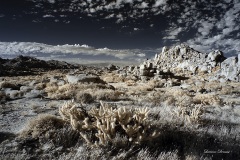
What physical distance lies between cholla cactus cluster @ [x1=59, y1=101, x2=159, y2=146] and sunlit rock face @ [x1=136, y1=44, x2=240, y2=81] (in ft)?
110

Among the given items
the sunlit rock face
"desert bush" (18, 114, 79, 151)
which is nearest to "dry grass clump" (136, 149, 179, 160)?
"desert bush" (18, 114, 79, 151)

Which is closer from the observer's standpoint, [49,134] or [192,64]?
[49,134]

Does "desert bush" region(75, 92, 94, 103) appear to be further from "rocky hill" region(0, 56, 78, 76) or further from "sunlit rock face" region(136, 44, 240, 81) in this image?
"rocky hill" region(0, 56, 78, 76)

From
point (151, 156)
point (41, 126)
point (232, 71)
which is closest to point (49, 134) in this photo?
point (41, 126)

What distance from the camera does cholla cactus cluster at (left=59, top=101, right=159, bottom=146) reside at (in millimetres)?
5793

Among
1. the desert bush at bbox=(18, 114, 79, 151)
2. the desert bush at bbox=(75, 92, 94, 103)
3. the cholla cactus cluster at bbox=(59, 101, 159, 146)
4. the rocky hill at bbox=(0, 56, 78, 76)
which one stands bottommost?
the rocky hill at bbox=(0, 56, 78, 76)

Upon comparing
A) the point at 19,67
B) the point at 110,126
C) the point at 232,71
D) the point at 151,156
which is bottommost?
the point at 19,67

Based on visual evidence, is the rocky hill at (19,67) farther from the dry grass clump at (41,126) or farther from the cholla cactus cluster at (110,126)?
the cholla cactus cluster at (110,126)

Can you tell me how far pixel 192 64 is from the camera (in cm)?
6925

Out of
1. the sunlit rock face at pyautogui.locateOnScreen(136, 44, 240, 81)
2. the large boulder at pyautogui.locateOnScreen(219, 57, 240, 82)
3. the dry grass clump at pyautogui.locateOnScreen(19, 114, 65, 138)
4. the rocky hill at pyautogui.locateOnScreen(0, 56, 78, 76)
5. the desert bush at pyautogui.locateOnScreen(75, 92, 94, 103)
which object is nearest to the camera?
the dry grass clump at pyautogui.locateOnScreen(19, 114, 65, 138)

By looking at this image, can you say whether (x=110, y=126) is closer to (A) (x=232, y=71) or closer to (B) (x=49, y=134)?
(B) (x=49, y=134)

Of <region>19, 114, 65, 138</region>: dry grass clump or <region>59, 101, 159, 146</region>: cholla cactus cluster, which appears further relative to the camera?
<region>19, 114, 65, 138</region>: dry grass clump

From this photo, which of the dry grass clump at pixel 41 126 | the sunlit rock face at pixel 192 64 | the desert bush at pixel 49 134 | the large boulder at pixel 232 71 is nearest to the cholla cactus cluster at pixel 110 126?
the desert bush at pixel 49 134

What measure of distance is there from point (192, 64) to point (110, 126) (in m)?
66.8
